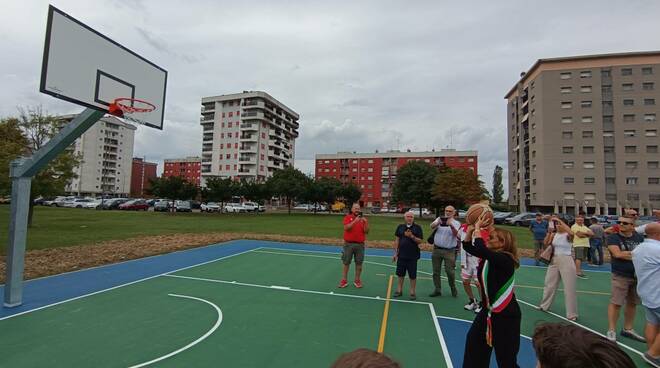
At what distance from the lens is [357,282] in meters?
8.52

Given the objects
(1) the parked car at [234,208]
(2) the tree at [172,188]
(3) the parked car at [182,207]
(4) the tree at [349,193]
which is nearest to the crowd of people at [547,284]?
(2) the tree at [172,188]

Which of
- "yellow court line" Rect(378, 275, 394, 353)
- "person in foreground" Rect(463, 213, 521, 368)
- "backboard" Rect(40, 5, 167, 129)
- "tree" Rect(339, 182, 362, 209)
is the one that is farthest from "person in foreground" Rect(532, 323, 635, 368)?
"tree" Rect(339, 182, 362, 209)

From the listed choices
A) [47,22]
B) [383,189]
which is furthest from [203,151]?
[47,22]

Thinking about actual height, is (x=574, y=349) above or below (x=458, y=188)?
below

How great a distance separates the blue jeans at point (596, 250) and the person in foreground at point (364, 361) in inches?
604

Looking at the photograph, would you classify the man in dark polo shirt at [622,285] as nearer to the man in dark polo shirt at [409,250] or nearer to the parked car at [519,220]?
the man in dark polo shirt at [409,250]

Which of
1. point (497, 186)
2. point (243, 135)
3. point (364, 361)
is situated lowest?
point (364, 361)

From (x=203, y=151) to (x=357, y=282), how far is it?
8069cm

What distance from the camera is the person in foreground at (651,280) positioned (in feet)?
14.5

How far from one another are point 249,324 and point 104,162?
96.7 m

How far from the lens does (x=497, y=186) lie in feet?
274

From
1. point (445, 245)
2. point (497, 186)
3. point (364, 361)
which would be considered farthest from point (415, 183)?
point (497, 186)

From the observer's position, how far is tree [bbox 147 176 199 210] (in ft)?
139

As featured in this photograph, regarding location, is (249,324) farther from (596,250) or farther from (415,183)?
(415,183)
